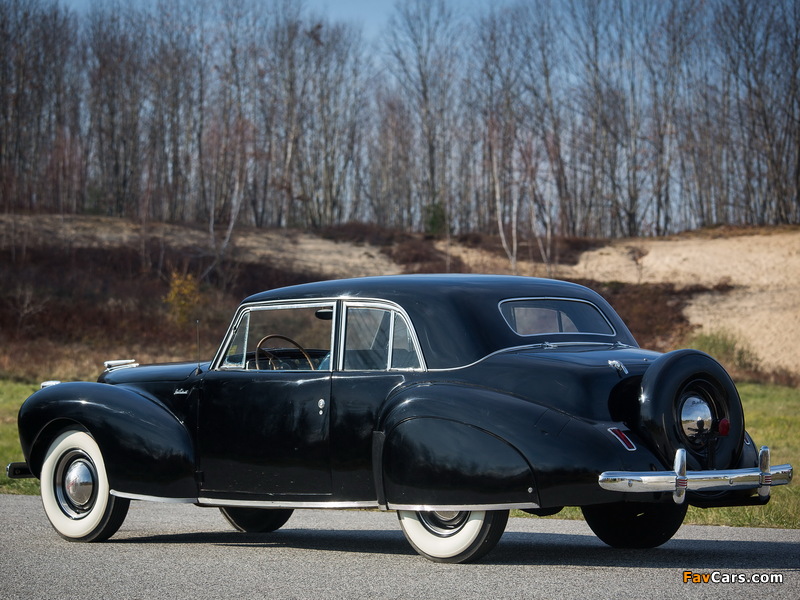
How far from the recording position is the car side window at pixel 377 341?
6.41m

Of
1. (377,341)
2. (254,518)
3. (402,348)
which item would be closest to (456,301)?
(402,348)

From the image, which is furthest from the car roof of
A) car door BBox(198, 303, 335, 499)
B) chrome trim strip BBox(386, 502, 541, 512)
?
chrome trim strip BBox(386, 502, 541, 512)

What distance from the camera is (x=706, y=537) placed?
7.64 meters

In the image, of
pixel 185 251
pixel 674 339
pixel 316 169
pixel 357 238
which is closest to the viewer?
pixel 674 339

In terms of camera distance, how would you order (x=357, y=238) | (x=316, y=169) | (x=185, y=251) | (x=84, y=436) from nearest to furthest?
(x=84, y=436) → (x=185, y=251) → (x=357, y=238) → (x=316, y=169)

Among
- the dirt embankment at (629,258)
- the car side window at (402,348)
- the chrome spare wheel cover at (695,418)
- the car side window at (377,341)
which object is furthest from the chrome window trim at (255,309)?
the dirt embankment at (629,258)

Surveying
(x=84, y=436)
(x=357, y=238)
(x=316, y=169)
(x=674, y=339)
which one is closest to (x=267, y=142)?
(x=316, y=169)

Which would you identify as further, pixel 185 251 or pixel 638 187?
pixel 638 187

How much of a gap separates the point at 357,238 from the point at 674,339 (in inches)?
722

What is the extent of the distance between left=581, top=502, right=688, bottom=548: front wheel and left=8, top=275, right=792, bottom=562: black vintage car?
1 centimetres

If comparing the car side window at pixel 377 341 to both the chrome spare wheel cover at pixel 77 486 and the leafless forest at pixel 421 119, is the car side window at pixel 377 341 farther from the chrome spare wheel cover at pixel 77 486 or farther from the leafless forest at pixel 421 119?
the leafless forest at pixel 421 119

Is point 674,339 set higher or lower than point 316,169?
lower

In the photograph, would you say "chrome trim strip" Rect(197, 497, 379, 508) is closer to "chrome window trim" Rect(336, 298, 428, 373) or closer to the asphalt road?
the asphalt road

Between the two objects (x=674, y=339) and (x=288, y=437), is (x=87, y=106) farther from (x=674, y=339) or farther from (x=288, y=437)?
(x=288, y=437)
